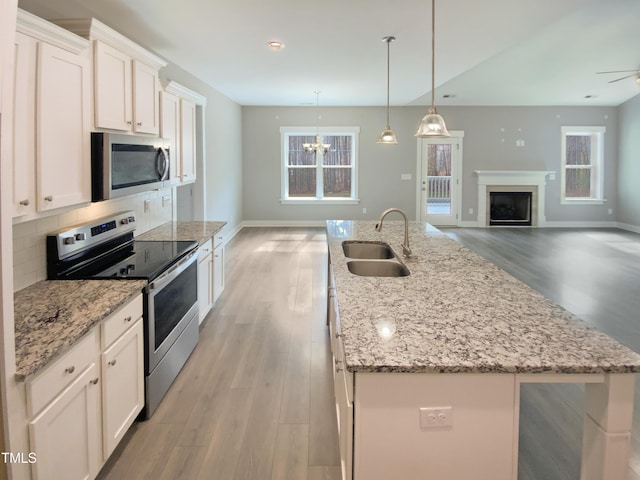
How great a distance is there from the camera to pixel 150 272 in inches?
108

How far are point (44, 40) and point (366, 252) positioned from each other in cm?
248

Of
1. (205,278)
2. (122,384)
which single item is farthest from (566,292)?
(122,384)

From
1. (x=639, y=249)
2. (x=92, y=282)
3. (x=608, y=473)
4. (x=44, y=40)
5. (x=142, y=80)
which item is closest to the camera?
(x=608, y=473)

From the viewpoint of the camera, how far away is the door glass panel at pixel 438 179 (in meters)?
10.9

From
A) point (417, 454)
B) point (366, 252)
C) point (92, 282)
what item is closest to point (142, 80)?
point (92, 282)

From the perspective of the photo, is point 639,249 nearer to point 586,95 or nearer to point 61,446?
point 586,95

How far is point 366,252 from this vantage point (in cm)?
382

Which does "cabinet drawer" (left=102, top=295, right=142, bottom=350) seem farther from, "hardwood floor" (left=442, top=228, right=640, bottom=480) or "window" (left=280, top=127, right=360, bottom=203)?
"window" (left=280, top=127, right=360, bottom=203)

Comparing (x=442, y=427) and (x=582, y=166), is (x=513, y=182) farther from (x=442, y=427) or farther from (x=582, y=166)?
(x=442, y=427)

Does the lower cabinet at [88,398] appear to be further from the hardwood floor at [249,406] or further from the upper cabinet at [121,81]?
the upper cabinet at [121,81]

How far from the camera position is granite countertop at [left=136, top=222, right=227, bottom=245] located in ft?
13.1

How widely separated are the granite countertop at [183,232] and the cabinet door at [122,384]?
141 centimetres

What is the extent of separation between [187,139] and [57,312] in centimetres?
282

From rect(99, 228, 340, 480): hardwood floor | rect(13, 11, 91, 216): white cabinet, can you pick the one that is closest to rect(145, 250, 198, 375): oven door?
rect(99, 228, 340, 480): hardwood floor
